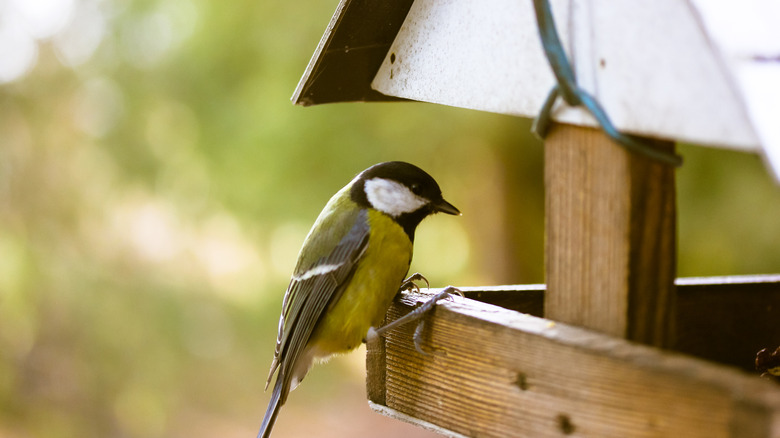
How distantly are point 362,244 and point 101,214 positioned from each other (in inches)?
127

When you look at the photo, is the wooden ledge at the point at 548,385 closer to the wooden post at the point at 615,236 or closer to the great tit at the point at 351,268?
the wooden post at the point at 615,236

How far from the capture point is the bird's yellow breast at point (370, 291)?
2.12 meters

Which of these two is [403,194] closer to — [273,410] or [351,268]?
[351,268]

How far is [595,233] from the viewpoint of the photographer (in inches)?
56.3

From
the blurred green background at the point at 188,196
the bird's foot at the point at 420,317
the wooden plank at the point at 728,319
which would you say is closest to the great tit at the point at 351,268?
the bird's foot at the point at 420,317

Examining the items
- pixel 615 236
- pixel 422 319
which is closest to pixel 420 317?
pixel 422 319

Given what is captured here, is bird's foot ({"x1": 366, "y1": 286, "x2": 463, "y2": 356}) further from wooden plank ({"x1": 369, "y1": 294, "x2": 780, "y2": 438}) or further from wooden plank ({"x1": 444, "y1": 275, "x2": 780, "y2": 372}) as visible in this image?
wooden plank ({"x1": 444, "y1": 275, "x2": 780, "y2": 372})

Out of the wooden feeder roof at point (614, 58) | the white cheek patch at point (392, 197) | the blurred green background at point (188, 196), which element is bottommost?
the blurred green background at point (188, 196)

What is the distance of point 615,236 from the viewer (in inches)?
54.9

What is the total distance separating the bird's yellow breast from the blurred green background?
78.2 inches

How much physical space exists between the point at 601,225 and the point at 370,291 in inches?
33.6

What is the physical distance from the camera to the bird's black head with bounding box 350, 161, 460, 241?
7.72 ft

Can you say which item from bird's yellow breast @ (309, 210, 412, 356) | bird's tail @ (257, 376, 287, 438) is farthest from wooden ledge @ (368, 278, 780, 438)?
bird's tail @ (257, 376, 287, 438)

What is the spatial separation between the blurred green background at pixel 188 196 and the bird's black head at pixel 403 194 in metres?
1.83
